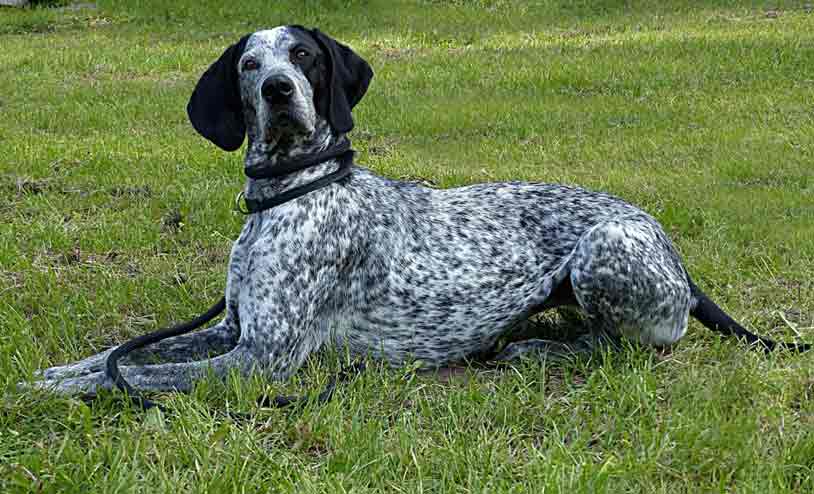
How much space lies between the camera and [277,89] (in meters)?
4.23

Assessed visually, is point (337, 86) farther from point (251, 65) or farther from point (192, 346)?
point (192, 346)

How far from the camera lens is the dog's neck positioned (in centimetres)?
449

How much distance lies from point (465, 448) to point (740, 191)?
466 centimetres

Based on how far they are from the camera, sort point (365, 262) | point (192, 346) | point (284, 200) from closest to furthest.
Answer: point (284, 200) < point (365, 262) < point (192, 346)

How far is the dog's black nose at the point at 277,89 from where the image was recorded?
13.8 feet

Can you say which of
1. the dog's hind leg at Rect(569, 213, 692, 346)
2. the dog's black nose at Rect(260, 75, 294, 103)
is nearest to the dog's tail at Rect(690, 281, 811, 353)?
the dog's hind leg at Rect(569, 213, 692, 346)

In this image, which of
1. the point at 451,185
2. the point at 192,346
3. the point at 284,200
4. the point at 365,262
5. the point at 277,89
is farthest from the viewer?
the point at 451,185

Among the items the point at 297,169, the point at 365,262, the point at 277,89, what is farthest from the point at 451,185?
the point at 277,89

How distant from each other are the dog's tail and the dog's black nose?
2.11 meters

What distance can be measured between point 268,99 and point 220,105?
1.13ft

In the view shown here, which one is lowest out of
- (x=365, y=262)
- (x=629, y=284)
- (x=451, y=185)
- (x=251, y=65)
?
(x=451, y=185)

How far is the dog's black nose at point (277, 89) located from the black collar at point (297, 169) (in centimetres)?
31

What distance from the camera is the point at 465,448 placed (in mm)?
3699

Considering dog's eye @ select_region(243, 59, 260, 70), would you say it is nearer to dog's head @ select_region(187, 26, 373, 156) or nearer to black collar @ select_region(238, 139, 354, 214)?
dog's head @ select_region(187, 26, 373, 156)
